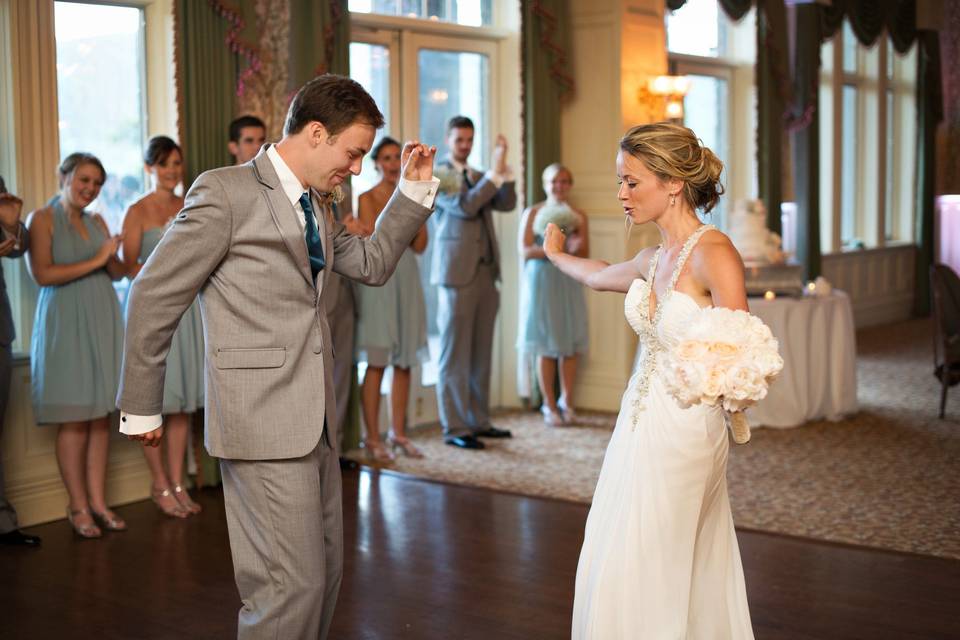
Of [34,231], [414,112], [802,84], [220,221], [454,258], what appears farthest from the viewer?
[802,84]

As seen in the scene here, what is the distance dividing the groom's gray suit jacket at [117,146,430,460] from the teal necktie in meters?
0.06

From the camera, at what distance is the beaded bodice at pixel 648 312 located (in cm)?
290

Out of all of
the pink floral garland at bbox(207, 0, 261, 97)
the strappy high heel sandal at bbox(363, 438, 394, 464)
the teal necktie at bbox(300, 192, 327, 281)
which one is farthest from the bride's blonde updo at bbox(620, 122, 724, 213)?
the strappy high heel sandal at bbox(363, 438, 394, 464)

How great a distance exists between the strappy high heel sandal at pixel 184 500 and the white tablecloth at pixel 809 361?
3.43m

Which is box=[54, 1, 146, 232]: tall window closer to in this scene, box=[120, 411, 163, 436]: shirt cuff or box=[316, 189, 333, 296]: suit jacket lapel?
box=[316, 189, 333, 296]: suit jacket lapel

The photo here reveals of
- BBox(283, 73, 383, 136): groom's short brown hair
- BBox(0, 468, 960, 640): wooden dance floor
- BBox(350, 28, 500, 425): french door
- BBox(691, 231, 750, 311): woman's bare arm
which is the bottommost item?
BBox(0, 468, 960, 640): wooden dance floor

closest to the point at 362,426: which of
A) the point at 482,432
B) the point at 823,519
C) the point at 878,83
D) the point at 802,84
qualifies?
the point at 482,432

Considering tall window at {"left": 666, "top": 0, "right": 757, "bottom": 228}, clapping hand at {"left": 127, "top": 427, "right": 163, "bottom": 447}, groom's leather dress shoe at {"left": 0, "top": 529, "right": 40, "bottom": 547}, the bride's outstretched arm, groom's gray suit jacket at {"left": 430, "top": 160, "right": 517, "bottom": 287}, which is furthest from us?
tall window at {"left": 666, "top": 0, "right": 757, "bottom": 228}

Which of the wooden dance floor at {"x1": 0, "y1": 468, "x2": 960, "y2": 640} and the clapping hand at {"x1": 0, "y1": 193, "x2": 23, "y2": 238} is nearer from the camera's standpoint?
the wooden dance floor at {"x1": 0, "y1": 468, "x2": 960, "y2": 640}

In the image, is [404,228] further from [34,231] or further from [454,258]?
[454,258]

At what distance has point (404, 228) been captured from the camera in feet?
9.86

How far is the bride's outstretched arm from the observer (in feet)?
10.6

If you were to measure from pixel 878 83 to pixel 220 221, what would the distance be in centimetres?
1152

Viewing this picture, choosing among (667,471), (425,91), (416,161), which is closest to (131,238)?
(425,91)
